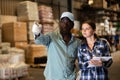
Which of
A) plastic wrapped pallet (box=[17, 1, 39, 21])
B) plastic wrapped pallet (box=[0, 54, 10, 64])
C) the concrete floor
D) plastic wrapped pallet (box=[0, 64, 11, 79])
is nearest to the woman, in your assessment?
the concrete floor

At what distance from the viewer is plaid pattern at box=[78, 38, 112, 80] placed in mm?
2662

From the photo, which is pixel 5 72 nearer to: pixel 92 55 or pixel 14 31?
pixel 14 31

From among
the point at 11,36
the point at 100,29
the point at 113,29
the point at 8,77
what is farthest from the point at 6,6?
the point at 113,29

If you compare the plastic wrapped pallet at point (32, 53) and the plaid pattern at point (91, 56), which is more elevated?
the plaid pattern at point (91, 56)

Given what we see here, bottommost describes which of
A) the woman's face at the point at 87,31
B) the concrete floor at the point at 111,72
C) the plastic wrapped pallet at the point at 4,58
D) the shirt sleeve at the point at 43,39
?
the concrete floor at the point at 111,72

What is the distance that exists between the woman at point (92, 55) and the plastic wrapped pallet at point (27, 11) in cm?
666

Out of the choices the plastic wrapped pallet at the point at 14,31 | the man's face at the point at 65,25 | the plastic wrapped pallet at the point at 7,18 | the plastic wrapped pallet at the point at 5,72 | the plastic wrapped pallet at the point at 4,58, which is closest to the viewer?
the man's face at the point at 65,25

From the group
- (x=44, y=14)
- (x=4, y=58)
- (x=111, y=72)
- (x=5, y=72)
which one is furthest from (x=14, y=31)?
(x=111, y=72)

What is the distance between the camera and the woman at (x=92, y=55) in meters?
2.66

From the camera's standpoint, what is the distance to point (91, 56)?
2.69 m

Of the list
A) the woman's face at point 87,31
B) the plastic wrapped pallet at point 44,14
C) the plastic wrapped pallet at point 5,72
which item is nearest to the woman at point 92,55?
the woman's face at point 87,31

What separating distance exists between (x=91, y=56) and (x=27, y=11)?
22.2ft

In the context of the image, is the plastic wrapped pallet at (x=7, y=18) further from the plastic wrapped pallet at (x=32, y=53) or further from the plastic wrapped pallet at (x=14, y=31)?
the plastic wrapped pallet at (x=32, y=53)

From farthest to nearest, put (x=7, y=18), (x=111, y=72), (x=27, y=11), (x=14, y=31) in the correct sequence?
(x=7, y=18), (x=27, y=11), (x=14, y=31), (x=111, y=72)
